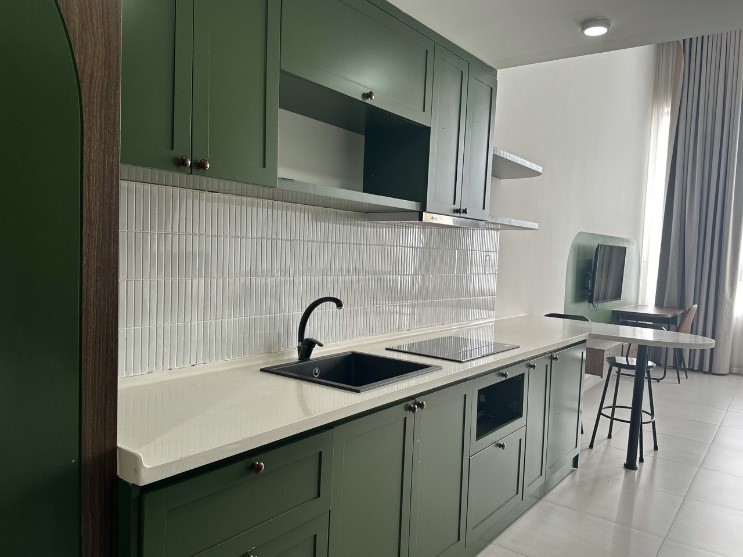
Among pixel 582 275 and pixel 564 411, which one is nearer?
pixel 564 411

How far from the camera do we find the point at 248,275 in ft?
7.44

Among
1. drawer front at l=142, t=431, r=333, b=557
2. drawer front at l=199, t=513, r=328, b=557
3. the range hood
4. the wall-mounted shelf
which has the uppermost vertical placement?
the wall-mounted shelf

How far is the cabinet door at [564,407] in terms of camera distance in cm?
321

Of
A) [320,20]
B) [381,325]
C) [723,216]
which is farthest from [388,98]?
[723,216]

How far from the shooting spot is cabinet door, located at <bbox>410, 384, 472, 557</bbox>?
209cm

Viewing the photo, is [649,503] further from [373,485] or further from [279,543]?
[279,543]

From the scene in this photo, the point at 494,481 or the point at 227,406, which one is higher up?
the point at 227,406

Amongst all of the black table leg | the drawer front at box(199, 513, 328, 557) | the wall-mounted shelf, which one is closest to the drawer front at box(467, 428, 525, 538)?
the drawer front at box(199, 513, 328, 557)

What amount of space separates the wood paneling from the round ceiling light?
224 centimetres

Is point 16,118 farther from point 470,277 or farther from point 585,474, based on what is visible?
point 585,474

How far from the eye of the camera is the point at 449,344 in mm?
2863

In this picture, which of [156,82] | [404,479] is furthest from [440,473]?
[156,82]

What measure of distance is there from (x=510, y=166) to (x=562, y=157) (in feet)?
5.82

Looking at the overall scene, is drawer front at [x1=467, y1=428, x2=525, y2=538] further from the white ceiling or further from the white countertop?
the white ceiling
